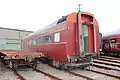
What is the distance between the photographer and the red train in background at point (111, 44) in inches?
637

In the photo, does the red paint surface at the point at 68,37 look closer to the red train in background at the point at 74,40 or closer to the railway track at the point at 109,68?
the red train in background at the point at 74,40

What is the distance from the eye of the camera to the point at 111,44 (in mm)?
17188

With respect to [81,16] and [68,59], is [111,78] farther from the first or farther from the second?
[81,16]

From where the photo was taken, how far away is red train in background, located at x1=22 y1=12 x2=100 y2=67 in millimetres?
9695

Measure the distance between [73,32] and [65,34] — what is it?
0.44 metres

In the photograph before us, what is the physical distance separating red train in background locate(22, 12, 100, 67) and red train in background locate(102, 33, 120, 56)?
19.4 ft

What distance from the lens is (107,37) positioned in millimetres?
17953

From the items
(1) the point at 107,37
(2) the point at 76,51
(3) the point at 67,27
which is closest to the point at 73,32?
(3) the point at 67,27

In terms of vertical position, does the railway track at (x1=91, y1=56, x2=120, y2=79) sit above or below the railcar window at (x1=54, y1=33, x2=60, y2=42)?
below

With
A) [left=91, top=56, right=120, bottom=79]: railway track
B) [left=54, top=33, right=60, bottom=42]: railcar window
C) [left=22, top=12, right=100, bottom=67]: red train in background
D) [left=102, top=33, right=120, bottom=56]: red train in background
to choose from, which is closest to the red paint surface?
[left=22, top=12, right=100, bottom=67]: red train in background

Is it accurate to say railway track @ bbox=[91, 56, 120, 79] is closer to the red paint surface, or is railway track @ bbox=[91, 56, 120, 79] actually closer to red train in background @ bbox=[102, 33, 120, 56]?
the red paint surface

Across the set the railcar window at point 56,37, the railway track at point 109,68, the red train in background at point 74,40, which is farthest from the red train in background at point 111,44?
the railcar window at point 56,37

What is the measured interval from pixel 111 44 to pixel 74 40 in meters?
8.40

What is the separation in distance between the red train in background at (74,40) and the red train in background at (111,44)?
19.4 feet
